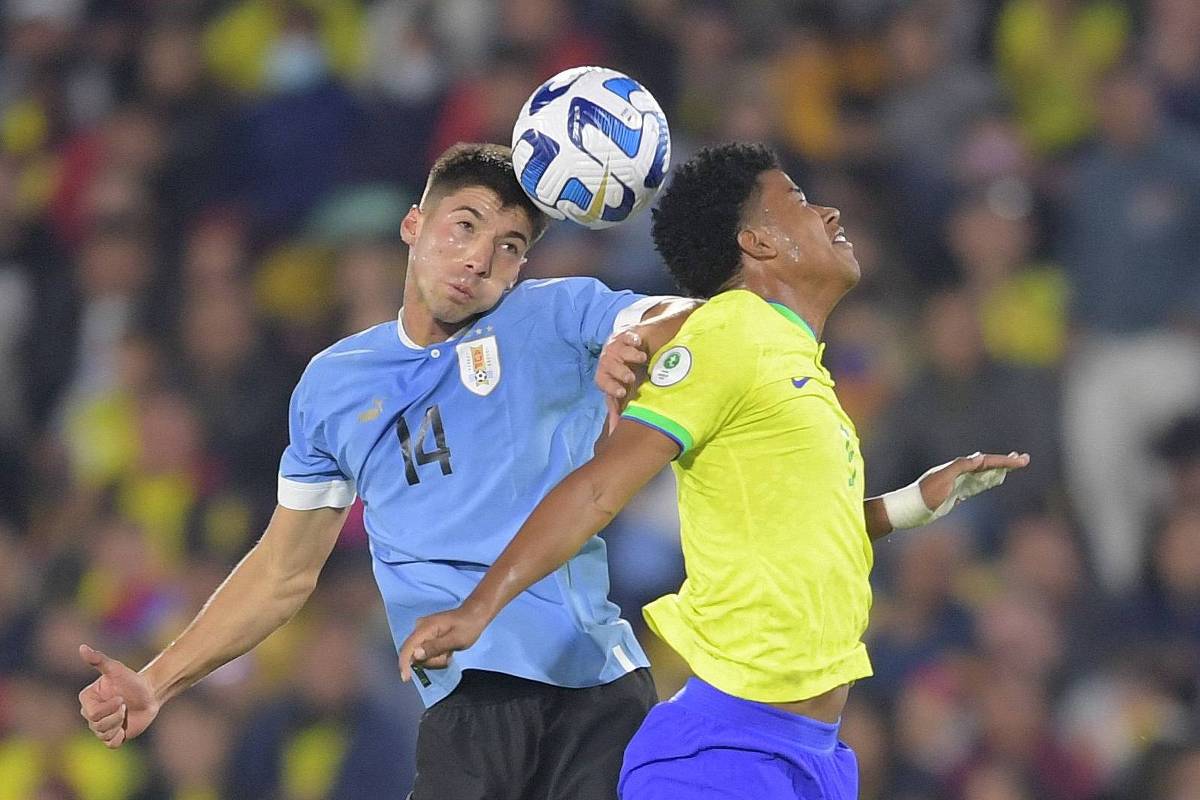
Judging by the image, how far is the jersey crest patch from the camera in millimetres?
3078

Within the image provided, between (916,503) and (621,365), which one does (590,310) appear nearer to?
(621,365)

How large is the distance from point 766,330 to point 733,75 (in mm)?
4512

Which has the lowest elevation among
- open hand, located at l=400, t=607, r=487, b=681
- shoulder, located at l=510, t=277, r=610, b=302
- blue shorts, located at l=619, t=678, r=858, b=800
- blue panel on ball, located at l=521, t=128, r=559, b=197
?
blue shorts, located at l=619, t=678, r=858, b=800

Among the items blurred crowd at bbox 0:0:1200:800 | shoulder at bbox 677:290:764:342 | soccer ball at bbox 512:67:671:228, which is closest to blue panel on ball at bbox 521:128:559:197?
soccer ball at bbox 512:67:671:228

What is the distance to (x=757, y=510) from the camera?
3141 mm

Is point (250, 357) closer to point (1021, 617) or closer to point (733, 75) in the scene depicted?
point (733, 75)

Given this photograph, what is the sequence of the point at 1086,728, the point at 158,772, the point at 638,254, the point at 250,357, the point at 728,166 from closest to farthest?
the point at 728,166, the point at 1086,728, the point at 158,772, the point at 638,254, the point at 250,357

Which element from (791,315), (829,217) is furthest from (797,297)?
(829,217)

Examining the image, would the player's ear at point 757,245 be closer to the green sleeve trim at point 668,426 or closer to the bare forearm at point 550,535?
the green sleeve trim at point 668,426

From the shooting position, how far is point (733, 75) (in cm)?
755

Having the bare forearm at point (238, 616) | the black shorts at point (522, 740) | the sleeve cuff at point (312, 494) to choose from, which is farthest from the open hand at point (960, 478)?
A: the bare forearm at point (238, 616)

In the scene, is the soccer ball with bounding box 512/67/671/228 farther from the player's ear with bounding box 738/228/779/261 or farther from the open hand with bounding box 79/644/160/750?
the open hand with bounding box 79/644/160/750

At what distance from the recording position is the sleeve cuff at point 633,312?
346 centimetres

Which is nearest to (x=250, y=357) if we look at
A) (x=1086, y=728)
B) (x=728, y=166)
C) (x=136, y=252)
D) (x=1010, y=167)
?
(x=136, y=252)
